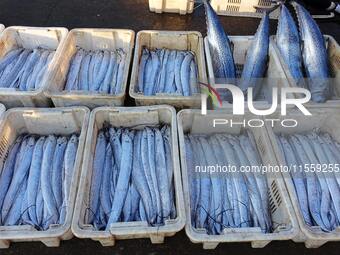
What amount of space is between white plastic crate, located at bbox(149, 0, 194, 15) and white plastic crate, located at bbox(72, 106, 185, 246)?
2.90 metres

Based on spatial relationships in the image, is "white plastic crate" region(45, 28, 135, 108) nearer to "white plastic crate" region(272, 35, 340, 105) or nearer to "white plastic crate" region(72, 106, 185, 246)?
"white plastic crate" region(72, 106, 185, 246)

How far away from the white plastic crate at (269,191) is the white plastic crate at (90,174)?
0.07 meters

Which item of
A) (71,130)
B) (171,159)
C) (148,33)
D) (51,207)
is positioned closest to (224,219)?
(171,159)

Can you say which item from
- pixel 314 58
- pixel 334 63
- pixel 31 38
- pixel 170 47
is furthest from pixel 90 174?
pixel 334 63

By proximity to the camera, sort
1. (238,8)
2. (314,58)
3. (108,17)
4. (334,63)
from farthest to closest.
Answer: (108,17)
(238,8)
(334,63)
(314,58)

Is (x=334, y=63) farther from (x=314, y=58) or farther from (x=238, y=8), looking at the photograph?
(x=238, y=8)

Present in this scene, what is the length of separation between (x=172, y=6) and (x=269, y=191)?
3.82 metres

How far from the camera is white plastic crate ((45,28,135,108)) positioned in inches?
128

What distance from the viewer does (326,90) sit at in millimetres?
3482

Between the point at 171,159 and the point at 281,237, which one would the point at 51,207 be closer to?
the point at 171,159

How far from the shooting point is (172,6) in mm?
5379

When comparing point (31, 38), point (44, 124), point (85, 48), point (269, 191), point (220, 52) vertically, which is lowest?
point (269, 191)

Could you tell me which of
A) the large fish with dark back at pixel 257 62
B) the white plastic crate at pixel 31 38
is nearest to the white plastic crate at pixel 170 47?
the large fish with dark back at pixel 257 62

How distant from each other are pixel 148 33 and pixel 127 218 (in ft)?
8.33
